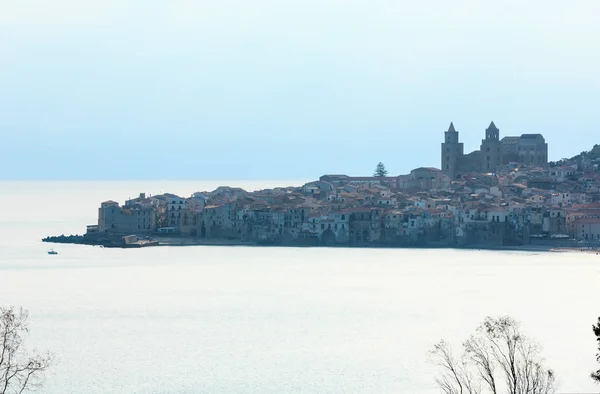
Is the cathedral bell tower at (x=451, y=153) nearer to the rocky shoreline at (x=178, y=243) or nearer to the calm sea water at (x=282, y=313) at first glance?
the rocky shoreline at (x=178, y=243)

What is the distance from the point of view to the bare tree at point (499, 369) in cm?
1931

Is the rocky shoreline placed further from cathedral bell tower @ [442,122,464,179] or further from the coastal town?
cathedral bell tower @ [442,122,464,179]

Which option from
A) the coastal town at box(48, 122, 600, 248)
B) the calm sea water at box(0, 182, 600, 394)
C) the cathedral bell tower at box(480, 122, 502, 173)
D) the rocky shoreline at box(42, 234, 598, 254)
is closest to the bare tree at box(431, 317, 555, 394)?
the calm sea water at box(0, 182, 600, 394)

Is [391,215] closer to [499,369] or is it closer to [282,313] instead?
[282,313]

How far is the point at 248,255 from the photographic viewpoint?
248ft

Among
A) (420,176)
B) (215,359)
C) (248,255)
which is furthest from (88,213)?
(215,359)

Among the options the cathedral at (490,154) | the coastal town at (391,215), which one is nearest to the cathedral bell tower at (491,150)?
the cathedral at (490,154)

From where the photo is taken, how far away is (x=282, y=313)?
4581cm

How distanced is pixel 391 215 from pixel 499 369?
5154 cm

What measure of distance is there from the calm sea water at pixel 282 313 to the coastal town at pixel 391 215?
15.1 feet

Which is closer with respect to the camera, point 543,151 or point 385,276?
point 385,276

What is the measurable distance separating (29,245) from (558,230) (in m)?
32.6

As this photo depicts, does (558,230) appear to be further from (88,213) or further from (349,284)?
(88,213)

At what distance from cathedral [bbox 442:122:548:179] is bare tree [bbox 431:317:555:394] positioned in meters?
69.5
